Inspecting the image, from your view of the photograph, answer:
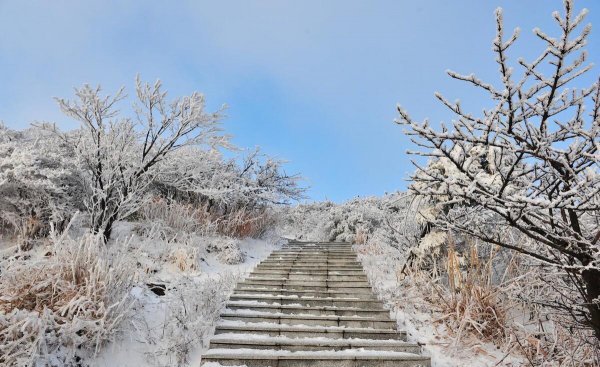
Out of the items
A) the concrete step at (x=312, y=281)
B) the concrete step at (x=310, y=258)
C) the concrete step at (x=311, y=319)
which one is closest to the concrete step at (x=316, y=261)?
the concrete step at (x=310, y=258)

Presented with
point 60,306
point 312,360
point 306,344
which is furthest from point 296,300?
point 60,306

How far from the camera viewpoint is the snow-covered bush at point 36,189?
7090 millimetres

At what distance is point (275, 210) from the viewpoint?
13.4m

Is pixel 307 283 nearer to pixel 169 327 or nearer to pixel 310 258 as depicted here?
pixel 310 258

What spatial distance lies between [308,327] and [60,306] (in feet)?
9.28

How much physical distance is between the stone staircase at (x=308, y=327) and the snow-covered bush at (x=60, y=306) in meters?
1.20

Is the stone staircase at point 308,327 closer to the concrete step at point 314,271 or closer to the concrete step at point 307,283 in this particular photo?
the concrete step at point 307,283

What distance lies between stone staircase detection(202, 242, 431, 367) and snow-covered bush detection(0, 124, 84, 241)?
159 inches

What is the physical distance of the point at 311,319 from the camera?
5.30 metres

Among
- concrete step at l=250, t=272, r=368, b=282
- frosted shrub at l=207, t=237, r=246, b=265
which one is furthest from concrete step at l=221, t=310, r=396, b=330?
frosted shrub at l=207, t=237, r=246, b=265

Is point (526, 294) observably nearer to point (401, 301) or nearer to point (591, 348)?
point (591, 348)

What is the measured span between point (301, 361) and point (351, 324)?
1260 millimetres

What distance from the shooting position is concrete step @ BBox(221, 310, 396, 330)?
17.2ft

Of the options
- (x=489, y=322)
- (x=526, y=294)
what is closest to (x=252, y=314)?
(x=489, y=322)
